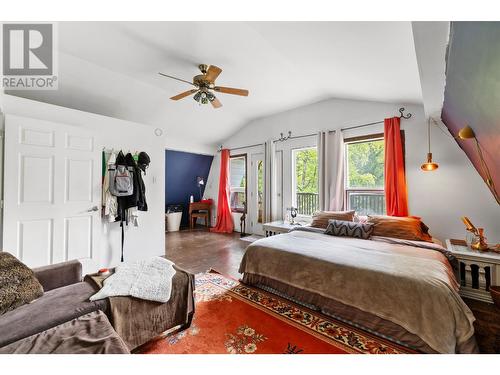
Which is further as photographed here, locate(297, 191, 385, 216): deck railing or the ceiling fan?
locate(297, 191, 385, 216): deck railing

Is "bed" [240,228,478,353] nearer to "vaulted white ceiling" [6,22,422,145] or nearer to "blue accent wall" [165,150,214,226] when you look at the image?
"vaulted white ceiling" [6,22,422,145]

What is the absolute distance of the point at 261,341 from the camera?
5.15 ft

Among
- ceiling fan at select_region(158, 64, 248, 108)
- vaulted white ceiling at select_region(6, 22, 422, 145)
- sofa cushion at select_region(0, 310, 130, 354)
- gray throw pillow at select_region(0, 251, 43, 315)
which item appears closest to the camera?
sofa cushion at select_region(0, 310, 130, 354)

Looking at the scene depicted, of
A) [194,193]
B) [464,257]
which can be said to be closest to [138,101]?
[194,193]

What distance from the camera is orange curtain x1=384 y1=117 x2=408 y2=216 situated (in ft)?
9.93

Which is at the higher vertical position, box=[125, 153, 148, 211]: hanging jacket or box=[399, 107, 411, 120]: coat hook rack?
box=[399, 107, 411, 120]: coat hook rack

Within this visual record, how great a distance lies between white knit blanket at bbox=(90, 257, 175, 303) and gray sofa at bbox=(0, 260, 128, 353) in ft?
0.31

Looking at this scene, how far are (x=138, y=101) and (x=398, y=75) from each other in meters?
3.84

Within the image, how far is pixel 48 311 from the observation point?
1253 mm

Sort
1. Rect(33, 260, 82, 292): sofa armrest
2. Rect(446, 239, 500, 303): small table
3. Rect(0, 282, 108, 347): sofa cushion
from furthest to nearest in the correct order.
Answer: Rect(446, 239, 500, 303): small table → Rect(33, 260, 82, 292): sofa armrest → Rect(0, 282, 108, 347): sofa cushion

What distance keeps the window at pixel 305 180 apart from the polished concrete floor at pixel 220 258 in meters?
1.51

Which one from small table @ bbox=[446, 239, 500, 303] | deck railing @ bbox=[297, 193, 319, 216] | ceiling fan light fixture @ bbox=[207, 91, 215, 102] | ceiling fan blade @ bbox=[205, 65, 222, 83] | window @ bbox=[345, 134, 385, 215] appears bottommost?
small table @ bbox=[446, 239, 500, 303]

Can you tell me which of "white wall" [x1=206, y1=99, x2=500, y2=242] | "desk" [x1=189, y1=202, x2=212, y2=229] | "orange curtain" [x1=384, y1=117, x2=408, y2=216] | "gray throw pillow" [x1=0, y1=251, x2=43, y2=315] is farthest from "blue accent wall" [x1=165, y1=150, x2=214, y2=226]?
"orange curtain" [x1=384, y1=117, x2=408, y2=216]

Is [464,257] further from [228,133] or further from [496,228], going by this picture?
[228,133]
